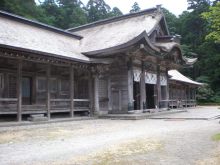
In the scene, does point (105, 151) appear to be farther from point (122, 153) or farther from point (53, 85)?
point (53, 85)

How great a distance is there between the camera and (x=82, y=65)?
19812mm

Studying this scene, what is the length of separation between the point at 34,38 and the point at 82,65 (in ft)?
11.1

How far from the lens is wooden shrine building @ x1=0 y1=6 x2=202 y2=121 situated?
16.8m

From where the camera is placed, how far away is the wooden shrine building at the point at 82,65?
55.0ft

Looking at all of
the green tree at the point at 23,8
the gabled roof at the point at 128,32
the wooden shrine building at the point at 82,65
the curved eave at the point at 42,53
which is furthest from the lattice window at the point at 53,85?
the green tree at the point at 23,8

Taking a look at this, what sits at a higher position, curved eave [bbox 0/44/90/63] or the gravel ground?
curved eave [bbox 0/44/90/63]

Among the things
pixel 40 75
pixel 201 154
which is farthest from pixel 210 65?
pixel 201 154

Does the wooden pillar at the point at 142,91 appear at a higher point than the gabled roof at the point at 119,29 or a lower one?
lower

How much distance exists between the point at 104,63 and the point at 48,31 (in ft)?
17.6

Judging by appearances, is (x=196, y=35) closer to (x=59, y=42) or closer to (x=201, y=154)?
(x=59, y=42)

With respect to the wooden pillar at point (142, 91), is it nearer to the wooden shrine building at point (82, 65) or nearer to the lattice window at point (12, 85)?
the wooden shrine building at point (82, 65)

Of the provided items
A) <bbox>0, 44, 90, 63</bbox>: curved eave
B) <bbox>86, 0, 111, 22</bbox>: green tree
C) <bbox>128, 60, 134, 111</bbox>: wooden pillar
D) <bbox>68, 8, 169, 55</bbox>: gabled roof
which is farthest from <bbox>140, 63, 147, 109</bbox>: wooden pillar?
<bbox>86, 0, 111, 22</bbox>: green tree

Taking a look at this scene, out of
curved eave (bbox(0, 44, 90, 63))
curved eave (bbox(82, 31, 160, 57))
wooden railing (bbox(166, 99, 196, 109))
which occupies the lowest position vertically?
wooden railing (bbox(166, 99, 196, 109))

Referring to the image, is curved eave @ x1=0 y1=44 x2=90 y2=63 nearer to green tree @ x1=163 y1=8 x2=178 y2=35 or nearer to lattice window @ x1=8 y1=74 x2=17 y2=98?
lattice window @ x1=8 y1=74 x2=17 y2=98
